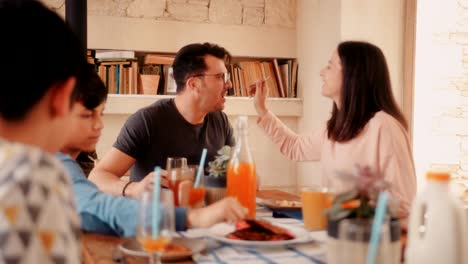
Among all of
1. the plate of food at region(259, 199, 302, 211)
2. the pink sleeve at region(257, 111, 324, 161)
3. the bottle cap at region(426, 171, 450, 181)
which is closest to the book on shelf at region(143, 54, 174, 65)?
the pink sleeve at region(257, 111, 324, 161)

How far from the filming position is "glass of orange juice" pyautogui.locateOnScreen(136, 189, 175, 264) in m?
1.07

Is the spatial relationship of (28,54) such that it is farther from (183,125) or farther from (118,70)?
(118,70)

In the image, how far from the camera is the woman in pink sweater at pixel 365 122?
2027 millimetres

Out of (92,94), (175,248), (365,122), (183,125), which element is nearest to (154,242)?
(175,248)

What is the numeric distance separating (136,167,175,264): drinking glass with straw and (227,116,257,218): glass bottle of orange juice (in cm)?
57

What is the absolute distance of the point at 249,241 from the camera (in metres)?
1.29

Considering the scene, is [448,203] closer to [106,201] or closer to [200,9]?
[106,201]

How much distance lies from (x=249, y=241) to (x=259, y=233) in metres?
0.08

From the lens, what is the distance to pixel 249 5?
414 cm

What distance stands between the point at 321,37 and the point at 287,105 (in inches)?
23.6

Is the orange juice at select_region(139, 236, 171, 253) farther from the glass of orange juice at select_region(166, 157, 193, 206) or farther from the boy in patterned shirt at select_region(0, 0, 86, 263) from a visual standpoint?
the glass of orange juice at select_region(166, 157, 193, 206)

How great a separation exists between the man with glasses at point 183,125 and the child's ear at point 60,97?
1.33 meters

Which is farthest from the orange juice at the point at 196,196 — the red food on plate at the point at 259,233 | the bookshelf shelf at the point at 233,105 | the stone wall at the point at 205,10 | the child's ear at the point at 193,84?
the stone wall at the point at 205,10

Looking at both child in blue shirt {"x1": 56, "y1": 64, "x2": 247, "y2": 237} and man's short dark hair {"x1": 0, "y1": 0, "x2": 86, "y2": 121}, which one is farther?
child in blue shirt {"x1": 56, "y1": 64, "x2": 247, "y2": 237}
